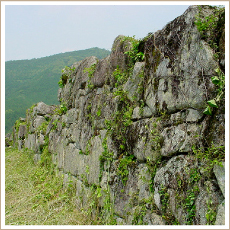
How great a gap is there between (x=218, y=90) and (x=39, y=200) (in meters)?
5.02

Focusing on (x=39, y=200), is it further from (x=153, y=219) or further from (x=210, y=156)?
(x=210, y=156)

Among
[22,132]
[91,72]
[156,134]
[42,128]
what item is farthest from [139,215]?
[22,132]

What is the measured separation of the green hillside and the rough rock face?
37480 millimetres

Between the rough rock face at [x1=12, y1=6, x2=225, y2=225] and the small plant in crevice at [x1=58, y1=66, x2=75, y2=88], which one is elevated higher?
the small plant in crevice at [x1=58, y1=66, x2=75, y2=88]

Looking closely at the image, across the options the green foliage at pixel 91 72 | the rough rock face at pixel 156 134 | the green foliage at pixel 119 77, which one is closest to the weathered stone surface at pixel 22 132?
the rough rock face at pixel 156 134

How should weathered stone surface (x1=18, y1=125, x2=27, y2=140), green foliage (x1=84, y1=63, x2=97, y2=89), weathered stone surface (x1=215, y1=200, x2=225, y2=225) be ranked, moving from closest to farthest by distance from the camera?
weathered stone surface (x1=215, y1=200, x2=225, y2=225) → green foliage (x1=84, y1=63, x2=97, y2=89) → weathered stone surface (x1=18, y1=125, x2=27, y2=140)

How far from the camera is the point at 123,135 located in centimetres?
426

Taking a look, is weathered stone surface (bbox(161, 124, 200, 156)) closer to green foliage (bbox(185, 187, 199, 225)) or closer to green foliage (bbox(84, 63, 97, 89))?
green foliage (bbox(185, 187, 199, 225))

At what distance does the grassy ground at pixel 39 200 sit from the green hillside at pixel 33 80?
34.2 meters

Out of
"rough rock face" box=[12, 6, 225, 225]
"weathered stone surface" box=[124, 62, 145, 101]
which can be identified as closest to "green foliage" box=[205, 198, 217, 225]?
"rough rock face" box=[12, 6, 225, 225]

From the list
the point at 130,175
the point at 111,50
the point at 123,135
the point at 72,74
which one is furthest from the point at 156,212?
the point at 72,74

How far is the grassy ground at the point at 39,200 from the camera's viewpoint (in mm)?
4914

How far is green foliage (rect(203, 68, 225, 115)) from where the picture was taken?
268 cm

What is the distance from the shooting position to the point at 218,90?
2725mm
